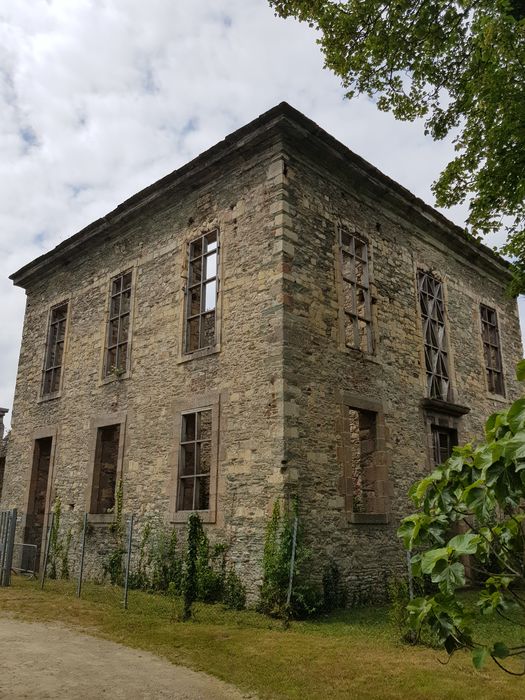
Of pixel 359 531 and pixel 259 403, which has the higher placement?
pixel 259 403

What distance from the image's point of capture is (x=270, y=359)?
9070 millimetres

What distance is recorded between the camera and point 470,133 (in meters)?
8.38

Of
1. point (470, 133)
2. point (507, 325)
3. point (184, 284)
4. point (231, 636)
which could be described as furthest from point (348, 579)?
point (507, 325)

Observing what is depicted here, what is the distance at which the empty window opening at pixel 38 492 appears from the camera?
1344 centimetres

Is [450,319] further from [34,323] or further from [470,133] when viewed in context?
[34,323]

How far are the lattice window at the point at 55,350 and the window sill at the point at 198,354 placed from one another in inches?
189

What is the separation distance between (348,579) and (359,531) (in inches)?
31.4

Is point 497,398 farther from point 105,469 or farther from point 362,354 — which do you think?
point 105,469

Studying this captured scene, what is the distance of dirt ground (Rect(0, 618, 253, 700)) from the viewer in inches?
180

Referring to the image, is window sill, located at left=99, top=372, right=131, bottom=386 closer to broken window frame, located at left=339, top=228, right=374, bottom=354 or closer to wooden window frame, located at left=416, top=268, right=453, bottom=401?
broken window frame, located at left=339, top=228, right=374, bottom=354

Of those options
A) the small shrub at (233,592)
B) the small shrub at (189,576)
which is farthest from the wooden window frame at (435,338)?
the small shrub at (189,576)

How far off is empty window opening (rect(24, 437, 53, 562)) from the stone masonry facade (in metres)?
0.06

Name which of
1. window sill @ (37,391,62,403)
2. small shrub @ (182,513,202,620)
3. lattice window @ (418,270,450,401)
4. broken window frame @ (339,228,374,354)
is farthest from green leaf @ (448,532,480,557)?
window sill @ (37,391,62,403)

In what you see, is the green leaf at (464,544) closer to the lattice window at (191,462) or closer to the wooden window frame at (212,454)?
the wooden window frame at (212,454)
